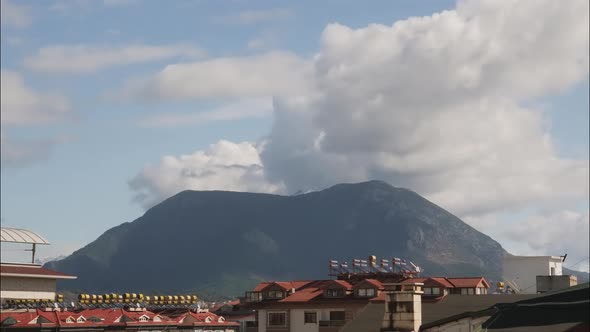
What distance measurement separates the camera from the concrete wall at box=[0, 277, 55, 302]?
354ft

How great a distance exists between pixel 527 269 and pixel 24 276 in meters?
72.3

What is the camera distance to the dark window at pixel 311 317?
127 m

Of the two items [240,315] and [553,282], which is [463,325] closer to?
[553,282]

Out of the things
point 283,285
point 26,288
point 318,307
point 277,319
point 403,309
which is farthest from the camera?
point 283,285

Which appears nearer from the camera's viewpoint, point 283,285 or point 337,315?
point 337,315

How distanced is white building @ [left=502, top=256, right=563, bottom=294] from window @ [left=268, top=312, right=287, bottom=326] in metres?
33.9

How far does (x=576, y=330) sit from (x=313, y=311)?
313 feet

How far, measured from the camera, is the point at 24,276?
357 feet

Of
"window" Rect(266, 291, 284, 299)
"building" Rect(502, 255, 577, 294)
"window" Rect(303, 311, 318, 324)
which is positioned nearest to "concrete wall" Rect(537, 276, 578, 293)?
"building" Rect(502, 255, 577, 294)

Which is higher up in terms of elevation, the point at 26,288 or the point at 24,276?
the point at 24,276

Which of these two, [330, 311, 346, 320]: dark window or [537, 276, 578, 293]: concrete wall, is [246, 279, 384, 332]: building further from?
[537, 276, 578, 293]: concrete wall

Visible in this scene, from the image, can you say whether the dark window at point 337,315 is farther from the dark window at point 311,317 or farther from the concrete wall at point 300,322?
the dark window at point 311,317

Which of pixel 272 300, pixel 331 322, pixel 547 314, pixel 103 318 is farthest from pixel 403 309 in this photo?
pixel 103 318

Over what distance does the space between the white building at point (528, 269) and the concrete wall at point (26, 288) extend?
216ft
